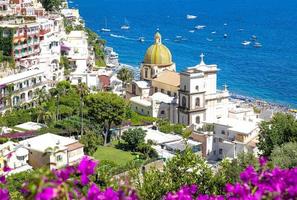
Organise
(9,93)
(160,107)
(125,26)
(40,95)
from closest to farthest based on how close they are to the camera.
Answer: (9,93) < (40,95) < (160,107) < (125,26)

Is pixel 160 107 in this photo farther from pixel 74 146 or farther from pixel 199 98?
pixel 74 146

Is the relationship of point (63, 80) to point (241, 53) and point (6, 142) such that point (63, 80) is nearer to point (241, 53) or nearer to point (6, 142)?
point (6, 142)

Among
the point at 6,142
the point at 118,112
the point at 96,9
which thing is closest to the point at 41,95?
the point at 118,112

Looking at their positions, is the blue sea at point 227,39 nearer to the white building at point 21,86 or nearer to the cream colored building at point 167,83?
the cream colored building at point 167,83

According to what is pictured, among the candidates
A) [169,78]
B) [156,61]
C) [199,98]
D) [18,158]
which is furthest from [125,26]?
[18,158]

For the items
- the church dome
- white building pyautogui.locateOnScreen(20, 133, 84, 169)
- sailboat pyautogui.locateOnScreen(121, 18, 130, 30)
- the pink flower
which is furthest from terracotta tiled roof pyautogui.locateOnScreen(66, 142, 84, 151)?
sailboat pyautogui.locateOnScreen(121, 18, 130, 30)

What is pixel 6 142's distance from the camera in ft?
120

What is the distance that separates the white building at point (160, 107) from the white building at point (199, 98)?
109 centimetres

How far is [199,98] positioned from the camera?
49.5m

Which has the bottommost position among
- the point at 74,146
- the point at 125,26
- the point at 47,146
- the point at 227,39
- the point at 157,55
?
the point at 227,39

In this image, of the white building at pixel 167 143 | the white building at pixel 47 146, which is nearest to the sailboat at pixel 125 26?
the white building at pixel 167 143

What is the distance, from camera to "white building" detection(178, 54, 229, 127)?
4897 cm

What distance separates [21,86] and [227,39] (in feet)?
259

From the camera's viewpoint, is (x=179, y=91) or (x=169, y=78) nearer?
(x=179, y=91)
